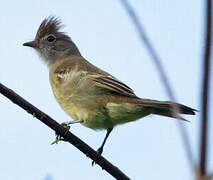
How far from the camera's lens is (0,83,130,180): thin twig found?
11.6 feet

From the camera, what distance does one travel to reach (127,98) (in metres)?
5.51

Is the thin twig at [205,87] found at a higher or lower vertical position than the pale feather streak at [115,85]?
higher

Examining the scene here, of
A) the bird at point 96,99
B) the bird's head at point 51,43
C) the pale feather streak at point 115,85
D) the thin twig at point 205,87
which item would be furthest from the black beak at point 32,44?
the thin twig at point 205,87

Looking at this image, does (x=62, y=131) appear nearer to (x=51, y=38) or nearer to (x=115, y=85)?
(x=115, y=85)

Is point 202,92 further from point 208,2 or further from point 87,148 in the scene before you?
point 87,148

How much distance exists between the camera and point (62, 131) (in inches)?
161

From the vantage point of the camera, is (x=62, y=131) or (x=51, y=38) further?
(x=51, y=38)

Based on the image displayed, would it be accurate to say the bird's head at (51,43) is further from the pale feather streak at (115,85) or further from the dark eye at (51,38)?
the pale feather streak at (115,85)

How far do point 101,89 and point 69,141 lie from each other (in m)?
1.81

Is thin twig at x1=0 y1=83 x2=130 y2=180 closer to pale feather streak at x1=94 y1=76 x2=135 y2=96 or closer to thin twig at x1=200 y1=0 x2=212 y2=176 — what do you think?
pale feather streak at x1=94 y1=76 x2=135 y2=96

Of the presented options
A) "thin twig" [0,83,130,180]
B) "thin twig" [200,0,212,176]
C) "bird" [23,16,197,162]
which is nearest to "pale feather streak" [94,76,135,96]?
"bird" [23,16,197,162]

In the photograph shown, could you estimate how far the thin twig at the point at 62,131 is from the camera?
11.6 ft

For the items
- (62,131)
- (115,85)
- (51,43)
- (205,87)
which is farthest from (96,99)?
(205,87)

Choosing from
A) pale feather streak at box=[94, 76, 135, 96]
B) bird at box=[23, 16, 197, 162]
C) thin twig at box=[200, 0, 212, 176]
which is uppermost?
thin twig at box=[200, 0, 212, 176]
